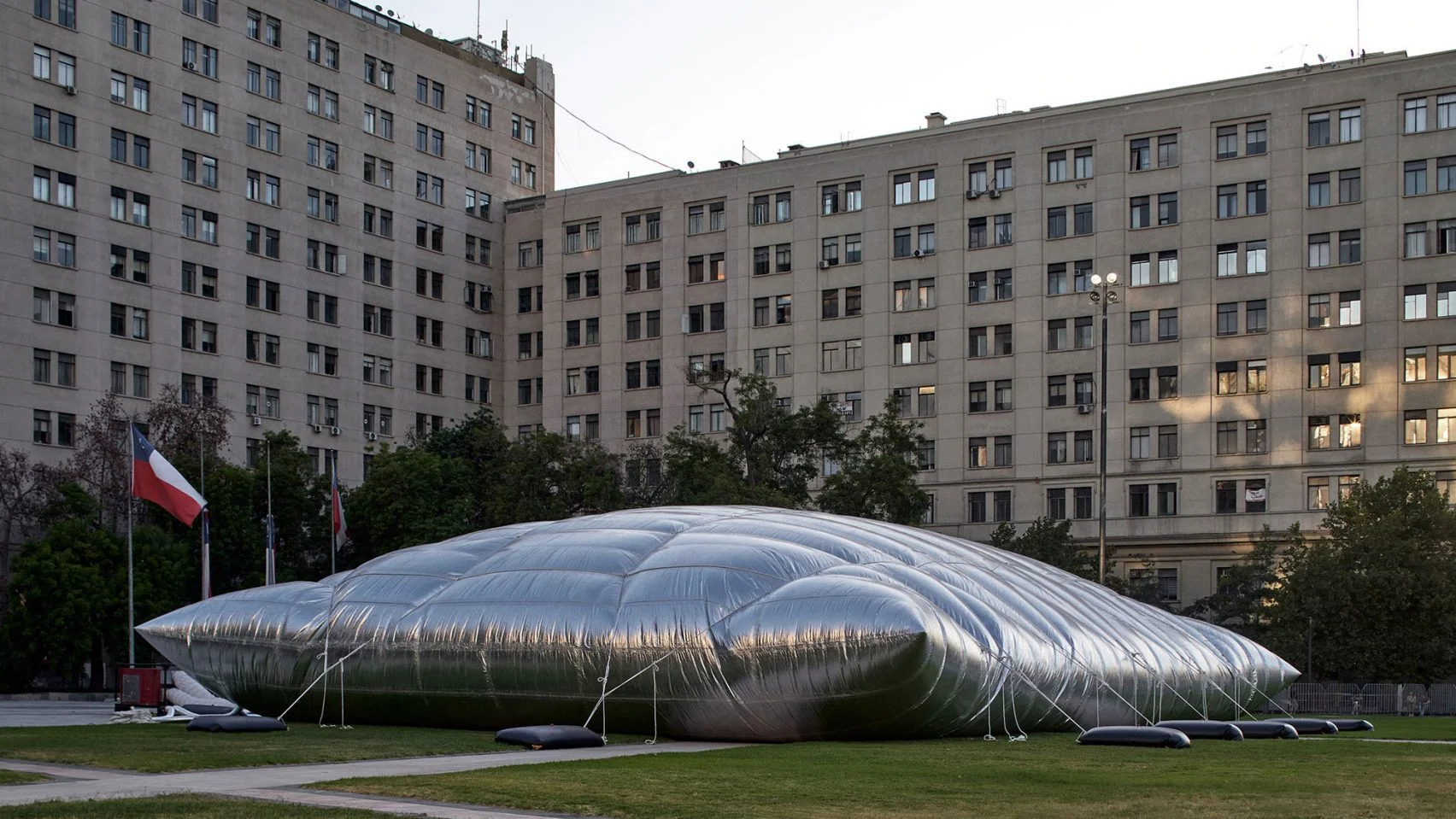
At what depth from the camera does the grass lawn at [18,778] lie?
23234 mm

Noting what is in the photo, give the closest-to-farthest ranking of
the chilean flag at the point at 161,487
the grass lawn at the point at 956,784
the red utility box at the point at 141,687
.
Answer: the grass lawn at the point at 956,784, the red utility box at the point at 141,687, the chilean flag at the point at 161,487

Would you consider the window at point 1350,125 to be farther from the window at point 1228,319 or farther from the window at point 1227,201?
the window at point 1228,319

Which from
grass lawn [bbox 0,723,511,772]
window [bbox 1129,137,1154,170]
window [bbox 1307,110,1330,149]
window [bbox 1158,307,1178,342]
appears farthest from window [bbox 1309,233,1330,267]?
grass lawn [bbox 0,723,511,772]

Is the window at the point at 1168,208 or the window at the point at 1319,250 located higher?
the window at the point at 1168,208

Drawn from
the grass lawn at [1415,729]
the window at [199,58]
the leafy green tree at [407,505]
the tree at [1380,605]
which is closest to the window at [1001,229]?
the tree at [1380,605]

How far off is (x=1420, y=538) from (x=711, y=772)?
5778 cm

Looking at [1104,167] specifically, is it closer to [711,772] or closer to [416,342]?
[416,342]

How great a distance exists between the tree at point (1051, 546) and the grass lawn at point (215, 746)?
2111 inches

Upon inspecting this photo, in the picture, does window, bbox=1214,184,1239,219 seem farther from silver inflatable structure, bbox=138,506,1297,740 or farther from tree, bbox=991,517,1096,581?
silver inflatable structure, bbox=138,506,1297,740

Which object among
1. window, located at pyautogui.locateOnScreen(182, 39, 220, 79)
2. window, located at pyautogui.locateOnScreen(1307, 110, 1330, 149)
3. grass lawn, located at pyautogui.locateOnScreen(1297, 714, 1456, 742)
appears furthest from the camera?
window, located at pyautogui.locateOnScreen(182, 39, 220, 79)

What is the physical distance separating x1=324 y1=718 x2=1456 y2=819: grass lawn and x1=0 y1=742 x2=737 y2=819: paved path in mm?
730

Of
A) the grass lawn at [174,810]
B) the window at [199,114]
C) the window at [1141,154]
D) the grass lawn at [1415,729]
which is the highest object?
the window at [199,114]

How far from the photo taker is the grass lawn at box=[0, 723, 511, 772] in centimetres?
2691

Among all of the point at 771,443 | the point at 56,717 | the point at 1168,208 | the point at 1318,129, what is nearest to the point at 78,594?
the point at 56,717
